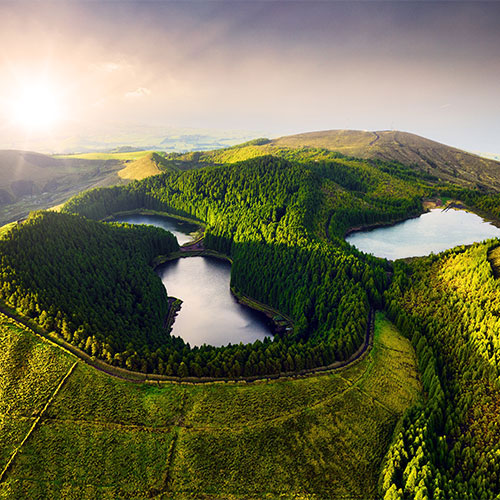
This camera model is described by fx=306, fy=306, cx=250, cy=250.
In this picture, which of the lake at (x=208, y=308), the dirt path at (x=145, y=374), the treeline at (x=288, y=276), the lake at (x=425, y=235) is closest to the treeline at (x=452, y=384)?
the treeline at (x=288, y=276)

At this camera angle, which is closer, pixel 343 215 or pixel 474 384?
pixel 474 384

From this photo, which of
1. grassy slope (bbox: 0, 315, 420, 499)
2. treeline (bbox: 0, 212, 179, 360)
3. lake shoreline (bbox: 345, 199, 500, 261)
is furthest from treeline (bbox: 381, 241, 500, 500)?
treeline (bbox: 0, 212, 179, 360)

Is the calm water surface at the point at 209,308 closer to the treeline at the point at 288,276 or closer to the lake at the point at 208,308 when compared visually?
the lake at the point at 208,308

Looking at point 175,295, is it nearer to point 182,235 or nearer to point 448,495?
point 182,235

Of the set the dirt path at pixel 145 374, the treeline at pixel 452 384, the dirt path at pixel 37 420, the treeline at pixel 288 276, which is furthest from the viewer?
the treeline at pixel 288 276

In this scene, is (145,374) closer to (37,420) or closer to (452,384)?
(37,420)

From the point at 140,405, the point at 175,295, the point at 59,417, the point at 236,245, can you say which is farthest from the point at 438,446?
the point at 236,245
